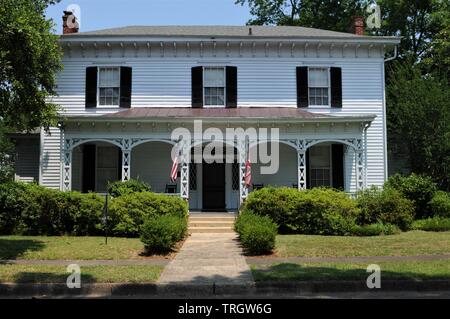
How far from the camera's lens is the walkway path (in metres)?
8.89

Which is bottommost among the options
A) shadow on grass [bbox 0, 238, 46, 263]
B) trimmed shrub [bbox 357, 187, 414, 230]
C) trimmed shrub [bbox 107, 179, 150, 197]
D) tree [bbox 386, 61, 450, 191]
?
shadow on grass [bbox 0, 238, 46, 263]

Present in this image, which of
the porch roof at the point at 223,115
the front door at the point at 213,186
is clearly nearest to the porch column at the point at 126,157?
the porch roof at the point at 223,115

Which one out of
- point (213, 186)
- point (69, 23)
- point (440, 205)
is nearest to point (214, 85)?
point (213, 186)

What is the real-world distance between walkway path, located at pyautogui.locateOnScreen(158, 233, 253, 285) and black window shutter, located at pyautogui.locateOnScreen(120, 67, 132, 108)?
27.1 feet

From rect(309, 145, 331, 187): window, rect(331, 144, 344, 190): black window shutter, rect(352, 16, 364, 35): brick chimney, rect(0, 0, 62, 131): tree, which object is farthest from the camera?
rect(352, 16, 364, 35): brick chimney

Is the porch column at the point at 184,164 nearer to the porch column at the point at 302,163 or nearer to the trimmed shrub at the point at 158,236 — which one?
the porch column at the point at 302,163

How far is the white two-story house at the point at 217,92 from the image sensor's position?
66.6 feet

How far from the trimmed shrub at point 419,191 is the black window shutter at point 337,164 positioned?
10.3 feet

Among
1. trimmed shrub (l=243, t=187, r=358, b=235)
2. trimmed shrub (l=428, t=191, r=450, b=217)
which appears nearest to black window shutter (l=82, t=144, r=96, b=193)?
trimmed shrub (l=243, t=187, r=358, b=235)

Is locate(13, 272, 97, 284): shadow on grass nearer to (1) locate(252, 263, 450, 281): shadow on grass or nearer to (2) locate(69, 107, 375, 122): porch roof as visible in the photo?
(1) locate(252, 263, 450, 281): shadow on grass

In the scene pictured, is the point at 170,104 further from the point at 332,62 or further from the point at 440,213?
the point at 440,213

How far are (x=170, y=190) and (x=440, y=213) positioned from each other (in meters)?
10.0
